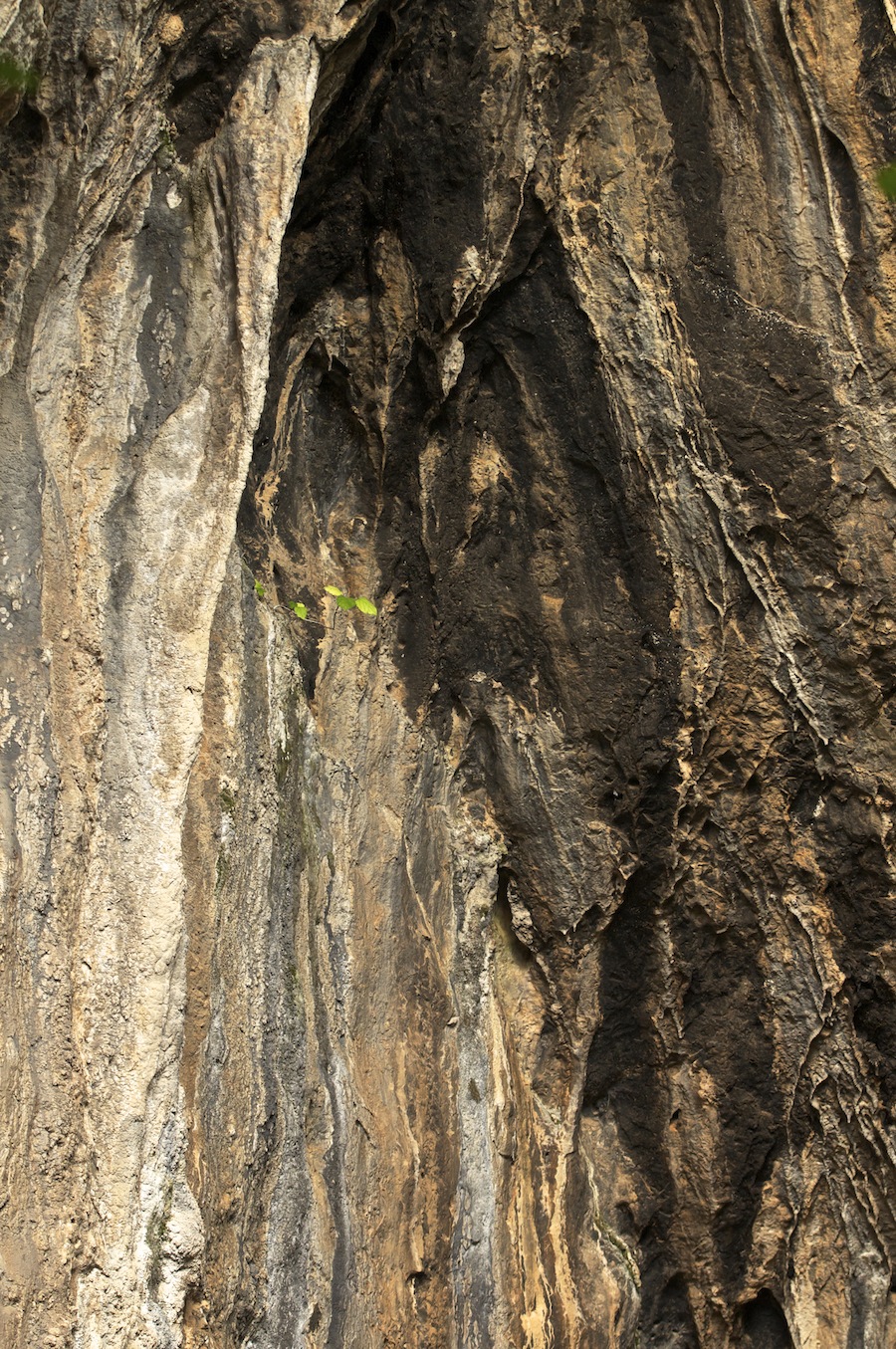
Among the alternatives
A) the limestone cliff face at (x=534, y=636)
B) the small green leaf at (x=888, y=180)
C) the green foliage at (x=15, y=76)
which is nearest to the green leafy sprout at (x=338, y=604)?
the limestone cliff face at (x=534, y=636)

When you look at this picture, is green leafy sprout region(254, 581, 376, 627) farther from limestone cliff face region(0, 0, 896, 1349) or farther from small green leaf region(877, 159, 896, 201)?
small green leaf region(877, 159, 896, 201)

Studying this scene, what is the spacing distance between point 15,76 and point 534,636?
7.17 ft

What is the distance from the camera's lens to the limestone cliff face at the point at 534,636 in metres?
2.93

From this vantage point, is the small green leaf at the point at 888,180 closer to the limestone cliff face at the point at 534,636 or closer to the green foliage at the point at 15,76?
the limestone cliff face at the point at 534,636

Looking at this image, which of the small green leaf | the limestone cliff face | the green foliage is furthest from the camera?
the small green leaf

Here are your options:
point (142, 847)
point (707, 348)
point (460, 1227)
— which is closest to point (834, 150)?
point (707, 348)

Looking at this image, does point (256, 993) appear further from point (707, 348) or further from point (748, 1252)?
point (707, 348)

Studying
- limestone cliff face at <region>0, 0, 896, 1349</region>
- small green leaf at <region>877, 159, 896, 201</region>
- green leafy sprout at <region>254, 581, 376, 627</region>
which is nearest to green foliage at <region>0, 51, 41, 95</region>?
limestone cliff face at <region>0, 0, 896, 1349</region>

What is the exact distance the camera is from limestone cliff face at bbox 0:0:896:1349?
2.93 meters

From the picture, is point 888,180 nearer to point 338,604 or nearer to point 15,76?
point 338,604

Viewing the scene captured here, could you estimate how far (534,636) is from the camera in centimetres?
369

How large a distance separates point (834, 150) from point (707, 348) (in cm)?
→ 73

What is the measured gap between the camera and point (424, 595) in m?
3.71

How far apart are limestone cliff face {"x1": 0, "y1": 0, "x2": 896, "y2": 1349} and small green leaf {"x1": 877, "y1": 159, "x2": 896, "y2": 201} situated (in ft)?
0.28
